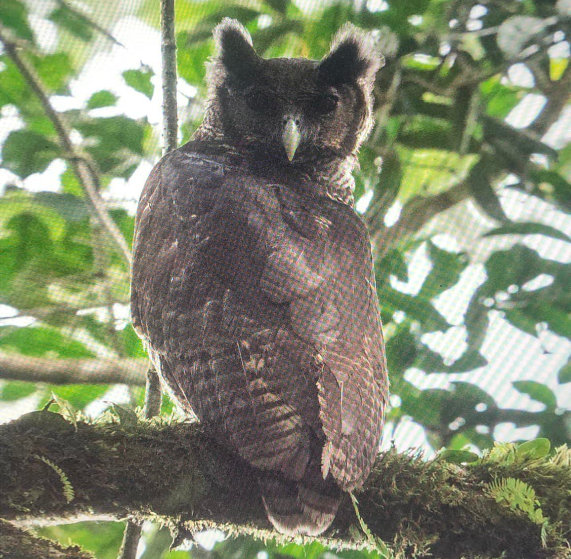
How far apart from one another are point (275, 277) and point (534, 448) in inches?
26.0

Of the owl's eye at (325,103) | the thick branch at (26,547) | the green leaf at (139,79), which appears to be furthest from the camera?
the owl's eye at (325,103)

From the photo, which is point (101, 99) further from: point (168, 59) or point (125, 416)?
point (125, 416)

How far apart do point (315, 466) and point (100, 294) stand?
866mm

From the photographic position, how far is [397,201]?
173 centimetres

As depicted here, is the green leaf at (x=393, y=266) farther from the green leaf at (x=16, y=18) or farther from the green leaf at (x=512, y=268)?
the green leaf at (x=16, y=18)

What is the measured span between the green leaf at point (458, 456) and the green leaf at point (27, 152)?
3.79 ft

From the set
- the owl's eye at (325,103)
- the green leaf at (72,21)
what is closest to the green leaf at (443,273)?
the owl's eye at (325,103)

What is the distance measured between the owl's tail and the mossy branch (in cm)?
7

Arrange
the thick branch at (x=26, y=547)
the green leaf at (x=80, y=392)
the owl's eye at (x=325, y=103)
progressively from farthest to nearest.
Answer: the owl's eye at (x=325, y=103)
the green leaf at (x=80, y=392)
the thick branch at (x=26, y=547)

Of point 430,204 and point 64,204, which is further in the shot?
point 430,204

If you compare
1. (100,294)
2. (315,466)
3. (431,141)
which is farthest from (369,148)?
(315,466)

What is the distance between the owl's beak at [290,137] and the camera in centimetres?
172

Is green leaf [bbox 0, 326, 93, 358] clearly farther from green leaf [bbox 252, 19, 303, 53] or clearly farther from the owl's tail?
green leaf [bbox 252, 19, 303, 53]

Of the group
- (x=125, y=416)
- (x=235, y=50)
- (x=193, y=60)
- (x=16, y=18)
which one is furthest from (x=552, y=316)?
(x=16, y=18)
